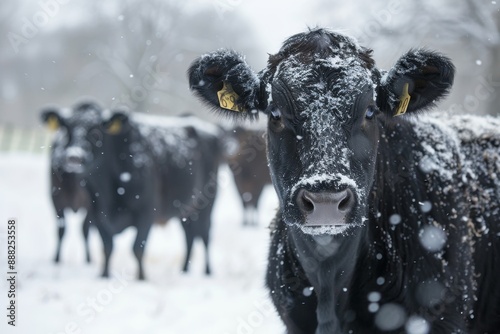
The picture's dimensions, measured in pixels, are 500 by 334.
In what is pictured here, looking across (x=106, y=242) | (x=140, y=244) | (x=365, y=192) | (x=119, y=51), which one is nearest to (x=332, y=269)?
(x=365, y=192)

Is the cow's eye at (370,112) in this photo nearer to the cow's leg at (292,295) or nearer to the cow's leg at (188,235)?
the cow's leg at (292,295)

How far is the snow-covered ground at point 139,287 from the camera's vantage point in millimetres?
5426

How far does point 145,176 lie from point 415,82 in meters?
6.11

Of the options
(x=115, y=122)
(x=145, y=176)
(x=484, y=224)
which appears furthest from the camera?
(x=145, y=176)

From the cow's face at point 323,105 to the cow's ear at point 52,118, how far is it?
20.7 ft

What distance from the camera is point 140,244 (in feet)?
27.2

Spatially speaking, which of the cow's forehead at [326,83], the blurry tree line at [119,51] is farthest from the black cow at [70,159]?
the blurry tree line at [119,51]

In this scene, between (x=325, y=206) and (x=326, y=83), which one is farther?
(x=326, y=83)

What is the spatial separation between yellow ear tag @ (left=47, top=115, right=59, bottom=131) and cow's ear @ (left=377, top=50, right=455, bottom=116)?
7.16 meters

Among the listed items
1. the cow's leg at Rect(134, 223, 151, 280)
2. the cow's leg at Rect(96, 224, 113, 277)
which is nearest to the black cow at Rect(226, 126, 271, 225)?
the cow's leg at Rect(134, 223, 151, 280)

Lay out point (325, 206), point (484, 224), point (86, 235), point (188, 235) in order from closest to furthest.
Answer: point (325, 206)
point (484, 224)
point (86, 235)
point (188, 235)

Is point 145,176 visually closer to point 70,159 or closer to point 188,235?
point 70,159

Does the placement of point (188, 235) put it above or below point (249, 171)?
below

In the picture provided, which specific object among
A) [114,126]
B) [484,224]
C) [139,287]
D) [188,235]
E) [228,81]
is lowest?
[139,287]
